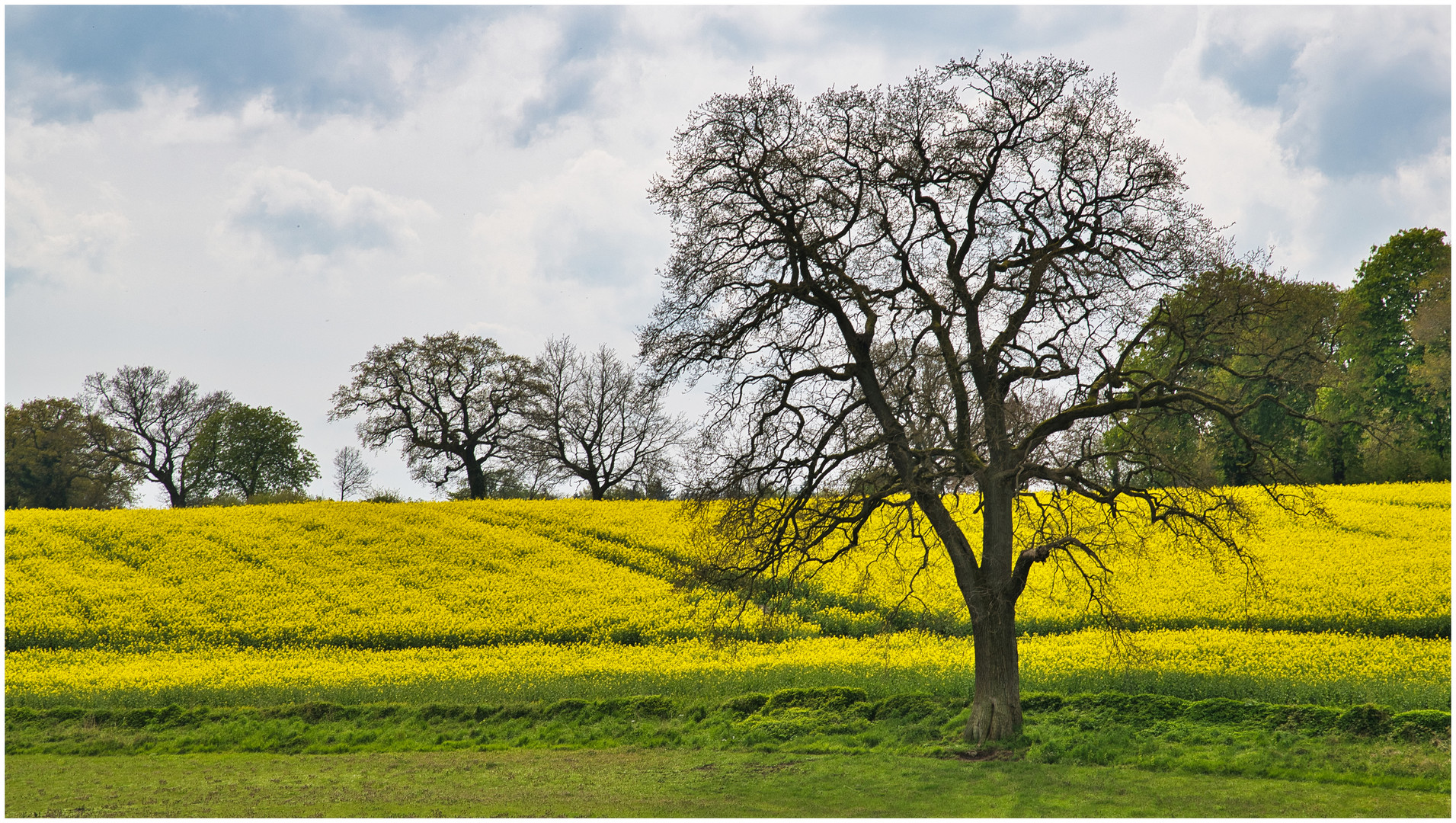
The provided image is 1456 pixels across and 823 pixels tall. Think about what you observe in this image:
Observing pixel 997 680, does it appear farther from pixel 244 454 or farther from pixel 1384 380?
pixel 244 454

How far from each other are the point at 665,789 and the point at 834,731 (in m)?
4.33

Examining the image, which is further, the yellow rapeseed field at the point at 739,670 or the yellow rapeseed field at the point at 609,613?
the yellow rapeseed field at the point at 609,613

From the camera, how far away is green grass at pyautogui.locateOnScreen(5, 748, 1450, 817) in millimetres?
10883

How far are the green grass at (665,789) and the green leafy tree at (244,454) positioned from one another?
47.9m

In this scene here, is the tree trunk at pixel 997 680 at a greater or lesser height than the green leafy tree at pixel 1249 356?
lesser

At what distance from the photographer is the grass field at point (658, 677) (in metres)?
12.0

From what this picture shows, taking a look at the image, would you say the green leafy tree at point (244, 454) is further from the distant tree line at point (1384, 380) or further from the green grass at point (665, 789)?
the distant tree line at point (1384, 380)

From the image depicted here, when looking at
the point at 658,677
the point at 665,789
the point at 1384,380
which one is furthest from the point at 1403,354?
the point at 665,789

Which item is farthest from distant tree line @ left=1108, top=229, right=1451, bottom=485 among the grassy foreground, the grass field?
the grassy foreground

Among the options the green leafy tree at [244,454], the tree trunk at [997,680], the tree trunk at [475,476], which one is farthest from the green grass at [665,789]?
the green leafy tree at [244,454]

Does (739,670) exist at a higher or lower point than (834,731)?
higher

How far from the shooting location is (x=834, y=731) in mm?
15516

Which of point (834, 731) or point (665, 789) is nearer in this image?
point (665, 789)

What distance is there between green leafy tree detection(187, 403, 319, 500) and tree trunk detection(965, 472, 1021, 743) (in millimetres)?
54120
